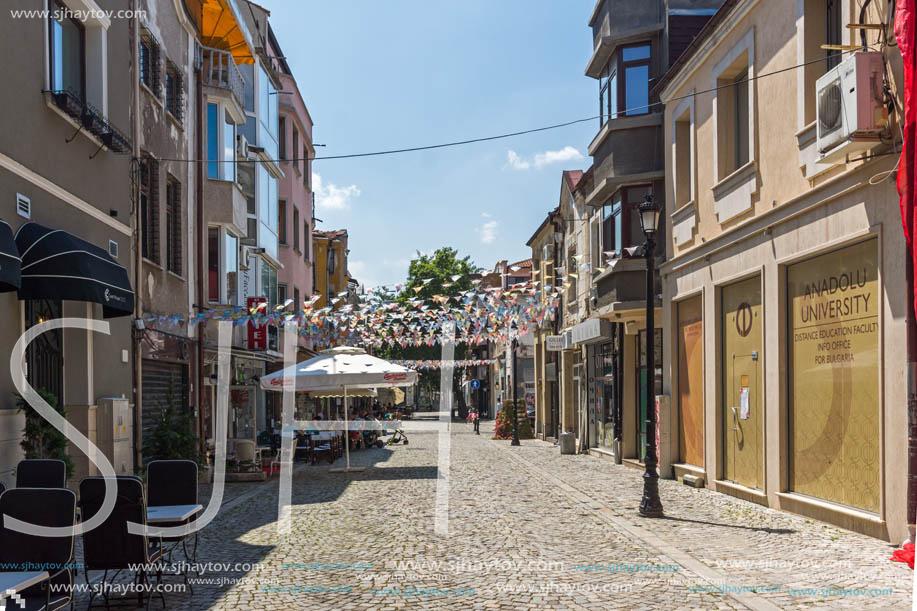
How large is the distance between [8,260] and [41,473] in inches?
94.4

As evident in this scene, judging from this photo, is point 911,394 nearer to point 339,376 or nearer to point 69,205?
point 69,205

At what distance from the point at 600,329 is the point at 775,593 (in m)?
16.0

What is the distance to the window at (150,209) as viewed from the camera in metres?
17.1

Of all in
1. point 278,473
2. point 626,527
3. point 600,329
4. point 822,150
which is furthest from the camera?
point 600,329

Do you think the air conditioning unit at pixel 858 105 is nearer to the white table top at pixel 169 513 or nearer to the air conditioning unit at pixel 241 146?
the white table top at pixel 169 513

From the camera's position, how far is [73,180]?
12.8m

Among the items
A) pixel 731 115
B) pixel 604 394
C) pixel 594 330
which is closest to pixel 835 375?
pixel 731 115

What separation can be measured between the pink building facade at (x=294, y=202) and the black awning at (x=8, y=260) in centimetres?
2230

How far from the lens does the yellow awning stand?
2233 centimetres

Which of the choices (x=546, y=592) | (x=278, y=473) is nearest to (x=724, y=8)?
(x=546, y=592)

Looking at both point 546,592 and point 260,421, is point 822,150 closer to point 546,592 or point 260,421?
point 546,592

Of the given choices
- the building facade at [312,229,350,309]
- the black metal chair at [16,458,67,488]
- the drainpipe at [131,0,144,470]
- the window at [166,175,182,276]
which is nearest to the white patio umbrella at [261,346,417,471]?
the window at [166,175,182,276]

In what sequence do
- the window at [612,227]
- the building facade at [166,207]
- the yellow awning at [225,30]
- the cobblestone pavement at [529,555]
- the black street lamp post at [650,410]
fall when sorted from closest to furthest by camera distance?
the cobblestone pavement at [529,555]
the black street lamp post at [650,410]
the building facade at [166,207]
the window at [612,227]
the yellow awning at [225,30]

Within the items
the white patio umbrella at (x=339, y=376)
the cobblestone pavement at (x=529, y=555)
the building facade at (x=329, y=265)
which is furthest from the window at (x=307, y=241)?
the cobblestone pavement at (x=529, y=555)
